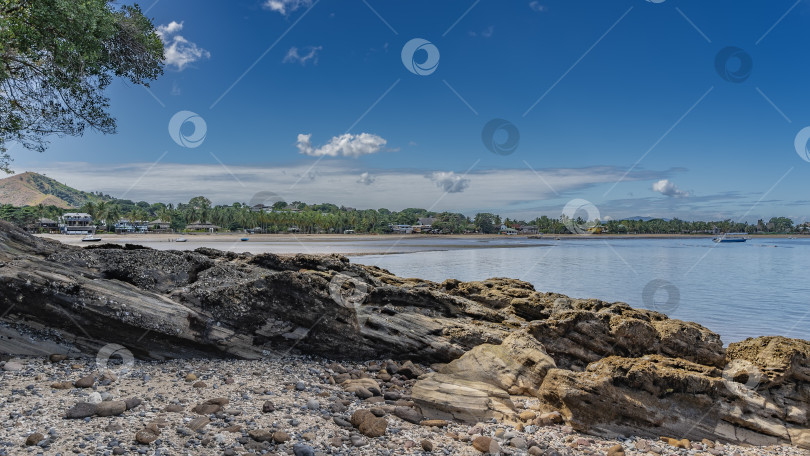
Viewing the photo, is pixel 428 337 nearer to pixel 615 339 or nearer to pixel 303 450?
pixel 615 339

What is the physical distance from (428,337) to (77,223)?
156299mm

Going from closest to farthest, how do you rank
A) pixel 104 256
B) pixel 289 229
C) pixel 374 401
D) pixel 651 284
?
pixel 374 401, pixel 104 256, pixel 651 284, pixel 289 229

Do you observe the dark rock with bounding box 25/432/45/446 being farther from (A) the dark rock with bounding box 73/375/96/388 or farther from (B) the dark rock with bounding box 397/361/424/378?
(B) the dark rock with bounding box 397/361/424/378

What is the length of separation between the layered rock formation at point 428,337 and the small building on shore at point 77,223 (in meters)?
139

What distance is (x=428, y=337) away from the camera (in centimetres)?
962

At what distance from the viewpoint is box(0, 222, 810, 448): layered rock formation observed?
7.20 metres

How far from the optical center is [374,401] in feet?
24.1

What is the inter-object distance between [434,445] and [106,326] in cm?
675

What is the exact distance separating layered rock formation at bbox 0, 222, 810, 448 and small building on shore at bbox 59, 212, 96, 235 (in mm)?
139170

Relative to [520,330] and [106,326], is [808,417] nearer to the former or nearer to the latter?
[520,330]

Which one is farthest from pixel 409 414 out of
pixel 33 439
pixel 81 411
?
pixel 33 439

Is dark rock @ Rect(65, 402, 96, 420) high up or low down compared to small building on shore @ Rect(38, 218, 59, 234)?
up

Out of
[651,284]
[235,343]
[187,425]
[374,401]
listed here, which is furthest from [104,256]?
[651,284]

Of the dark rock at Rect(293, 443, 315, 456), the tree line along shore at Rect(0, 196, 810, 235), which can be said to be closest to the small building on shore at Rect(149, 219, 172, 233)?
the tree line along shore at Rect(0, 196, 810, 235)
